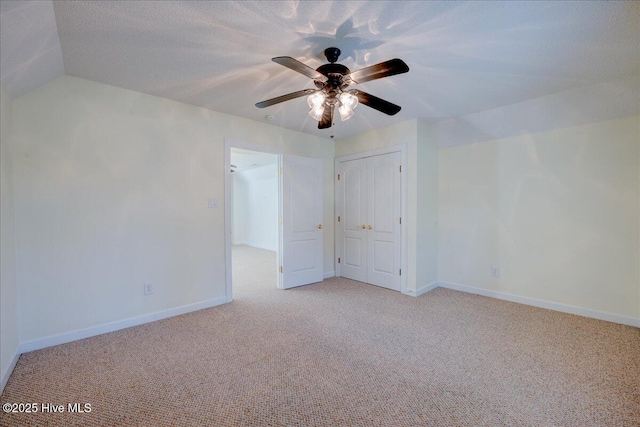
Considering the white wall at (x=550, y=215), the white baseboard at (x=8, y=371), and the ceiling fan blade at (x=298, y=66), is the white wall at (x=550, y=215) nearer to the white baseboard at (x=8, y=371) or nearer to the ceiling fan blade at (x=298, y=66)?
the ceiling fan blade at (x=298, y=66)

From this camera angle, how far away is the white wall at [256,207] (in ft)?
27.2

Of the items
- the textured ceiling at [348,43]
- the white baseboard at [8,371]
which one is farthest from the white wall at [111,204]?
the textured ceiling at [348,43]

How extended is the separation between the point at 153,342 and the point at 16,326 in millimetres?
1040

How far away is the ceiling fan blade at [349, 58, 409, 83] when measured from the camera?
1668 millimetres

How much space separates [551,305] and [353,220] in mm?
2797

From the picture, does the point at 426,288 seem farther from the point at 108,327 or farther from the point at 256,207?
the point at 256,207

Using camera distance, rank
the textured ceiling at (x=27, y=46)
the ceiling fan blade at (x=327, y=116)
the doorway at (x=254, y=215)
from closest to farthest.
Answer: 1. the textured ceiling at (x=27, y=46)
2. the ceiling fan blade at (x=327, y=116)
3. the doorway at (x=254, y=215)

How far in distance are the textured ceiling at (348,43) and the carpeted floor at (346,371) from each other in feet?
7.53

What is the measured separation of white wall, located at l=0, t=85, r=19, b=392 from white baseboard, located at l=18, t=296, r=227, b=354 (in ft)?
0.50

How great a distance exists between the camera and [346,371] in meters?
2.10

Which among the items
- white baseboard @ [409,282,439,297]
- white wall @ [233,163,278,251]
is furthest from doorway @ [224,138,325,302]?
white wall @ [233,163,278,251]

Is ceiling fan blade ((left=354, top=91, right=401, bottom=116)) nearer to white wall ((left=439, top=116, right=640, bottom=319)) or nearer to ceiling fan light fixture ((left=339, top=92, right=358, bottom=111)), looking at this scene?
ceiling fan light fixture ((left=339, top=92, right=358, bottom=111))

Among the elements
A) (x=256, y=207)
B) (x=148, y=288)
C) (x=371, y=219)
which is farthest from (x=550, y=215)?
(x=256, y=207)

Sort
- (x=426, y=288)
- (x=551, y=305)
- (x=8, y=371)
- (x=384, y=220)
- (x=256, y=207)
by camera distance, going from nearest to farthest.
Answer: (x=8, y=371) < (x=551, y=305) < (x=426, y=288) < (x=384, y=220) < (x=256, y=207)
